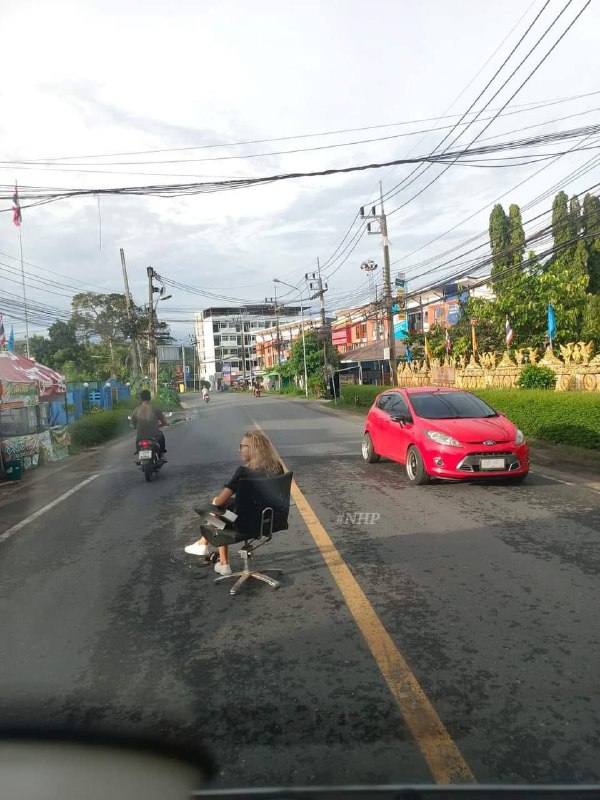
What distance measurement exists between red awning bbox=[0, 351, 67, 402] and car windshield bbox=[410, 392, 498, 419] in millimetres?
8984

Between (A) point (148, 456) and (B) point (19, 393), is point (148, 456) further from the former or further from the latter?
(B) point (19, 393)

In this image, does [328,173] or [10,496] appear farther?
[328,173]

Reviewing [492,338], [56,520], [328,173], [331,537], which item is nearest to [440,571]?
[331,537]

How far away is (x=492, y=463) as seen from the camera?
30.0 feet

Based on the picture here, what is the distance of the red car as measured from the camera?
9.14m

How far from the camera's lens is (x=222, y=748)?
2979 mm

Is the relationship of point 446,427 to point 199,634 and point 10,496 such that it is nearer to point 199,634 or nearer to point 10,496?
point 199,634

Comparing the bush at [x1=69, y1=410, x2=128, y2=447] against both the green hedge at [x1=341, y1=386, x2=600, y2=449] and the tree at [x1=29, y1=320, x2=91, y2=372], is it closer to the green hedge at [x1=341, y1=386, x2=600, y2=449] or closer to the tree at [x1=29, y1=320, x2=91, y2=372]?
the green hedge at [x1=341, y1=386, x2=600, y2=449]

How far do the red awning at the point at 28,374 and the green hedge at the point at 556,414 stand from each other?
39.3 feet

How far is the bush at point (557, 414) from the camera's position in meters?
13.1

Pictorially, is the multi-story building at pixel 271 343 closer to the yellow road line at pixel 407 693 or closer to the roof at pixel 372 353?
the roof at pixel 372 353

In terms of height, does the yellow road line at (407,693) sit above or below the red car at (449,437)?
below

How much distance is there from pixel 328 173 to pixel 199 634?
11.1 m

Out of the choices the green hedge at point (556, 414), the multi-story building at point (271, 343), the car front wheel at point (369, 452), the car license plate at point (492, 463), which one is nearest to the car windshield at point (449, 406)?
the car license plate at point (492, 463)
